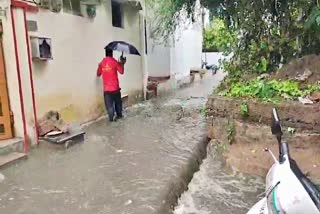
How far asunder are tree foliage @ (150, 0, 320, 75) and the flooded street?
1976mm

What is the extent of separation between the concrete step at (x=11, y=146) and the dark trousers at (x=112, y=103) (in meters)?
2.88

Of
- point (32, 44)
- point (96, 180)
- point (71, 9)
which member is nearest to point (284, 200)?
point (96, 180)

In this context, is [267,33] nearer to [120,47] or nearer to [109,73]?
[120,47]

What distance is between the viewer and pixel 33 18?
6.46 meters

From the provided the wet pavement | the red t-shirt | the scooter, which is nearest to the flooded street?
the wet pavement

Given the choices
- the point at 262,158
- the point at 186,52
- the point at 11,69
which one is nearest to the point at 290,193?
the point at 262,158

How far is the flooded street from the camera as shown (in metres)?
4.20

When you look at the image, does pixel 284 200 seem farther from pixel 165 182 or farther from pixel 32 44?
pixel 32 44

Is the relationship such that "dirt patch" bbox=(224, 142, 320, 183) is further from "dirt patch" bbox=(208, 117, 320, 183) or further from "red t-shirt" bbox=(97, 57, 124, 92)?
"red t-shirt" bbox=(97, 57, 124, 92)

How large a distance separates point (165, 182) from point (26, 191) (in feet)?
5.74

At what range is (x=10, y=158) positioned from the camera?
5543mm

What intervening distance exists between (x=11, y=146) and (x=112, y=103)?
10.6 ft

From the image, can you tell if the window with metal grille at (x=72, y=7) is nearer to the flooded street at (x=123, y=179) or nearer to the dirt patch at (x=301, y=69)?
the flooded street at (x=123, y=179)

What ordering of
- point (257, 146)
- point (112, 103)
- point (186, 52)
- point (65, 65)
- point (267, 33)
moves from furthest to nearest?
point (186, 52), point (112, 103), point (267, 33), point (65, 65), point (257, 146)
